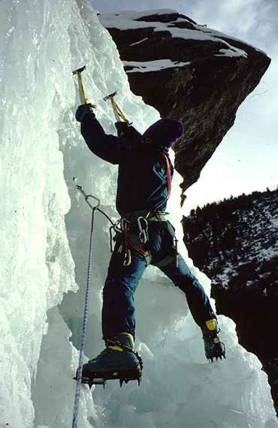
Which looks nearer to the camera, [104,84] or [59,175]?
[59,175]

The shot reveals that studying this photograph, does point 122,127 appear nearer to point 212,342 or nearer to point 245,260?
point 212,342

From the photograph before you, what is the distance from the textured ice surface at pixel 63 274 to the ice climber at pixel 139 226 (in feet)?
1.46

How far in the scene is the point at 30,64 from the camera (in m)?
3.07

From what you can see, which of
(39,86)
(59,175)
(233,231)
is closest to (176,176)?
(59,175)

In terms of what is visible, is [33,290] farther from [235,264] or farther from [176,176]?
[235,264]

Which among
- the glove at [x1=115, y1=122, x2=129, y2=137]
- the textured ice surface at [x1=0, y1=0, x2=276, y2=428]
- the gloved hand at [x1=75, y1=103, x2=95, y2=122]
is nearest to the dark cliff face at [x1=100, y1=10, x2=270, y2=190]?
the textured ice surface at [x1=0, y1=0, x2=276, y2=428]

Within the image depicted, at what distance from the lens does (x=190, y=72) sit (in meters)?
12.0

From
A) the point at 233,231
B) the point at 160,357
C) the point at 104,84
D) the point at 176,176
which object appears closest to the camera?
the point at 160,357

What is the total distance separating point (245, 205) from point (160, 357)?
20162mm

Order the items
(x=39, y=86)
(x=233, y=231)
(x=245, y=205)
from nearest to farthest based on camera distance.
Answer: (x=39, y=86), (x=233, y=231), (x=245, y=205)

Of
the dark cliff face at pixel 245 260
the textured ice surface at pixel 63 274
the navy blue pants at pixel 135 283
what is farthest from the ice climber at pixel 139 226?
the dark cliff face at pixel 245 260

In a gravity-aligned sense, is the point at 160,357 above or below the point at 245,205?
below

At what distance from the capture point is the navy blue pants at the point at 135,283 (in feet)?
8.98

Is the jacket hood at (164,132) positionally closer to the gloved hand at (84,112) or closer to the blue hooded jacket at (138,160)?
the blue hooded jacket at (138,160)
